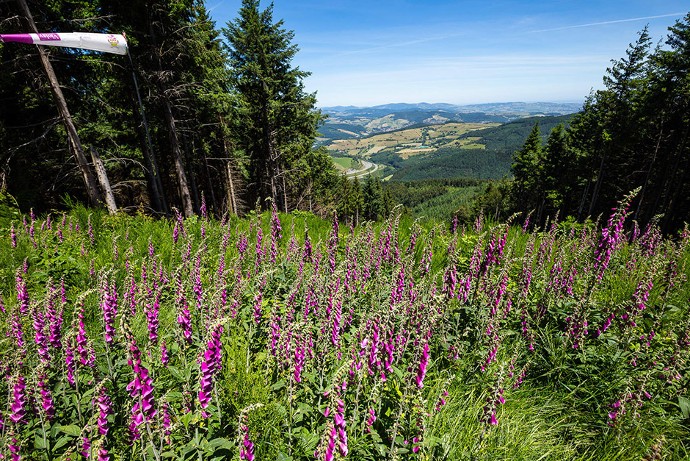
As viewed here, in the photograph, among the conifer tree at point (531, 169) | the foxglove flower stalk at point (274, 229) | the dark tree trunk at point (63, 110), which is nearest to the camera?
the foxglove flower stalk at point (274, 229)

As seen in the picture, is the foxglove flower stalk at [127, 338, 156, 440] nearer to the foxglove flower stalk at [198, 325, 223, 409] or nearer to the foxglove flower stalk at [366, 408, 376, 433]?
the foxglove flower stalk at [198, 325, 223, 409]

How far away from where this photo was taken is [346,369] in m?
1.86

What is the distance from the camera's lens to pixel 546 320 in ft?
15.3

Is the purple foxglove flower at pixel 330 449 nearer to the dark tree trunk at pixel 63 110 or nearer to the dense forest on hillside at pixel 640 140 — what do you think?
the dark tree trunk at pixel 63 110

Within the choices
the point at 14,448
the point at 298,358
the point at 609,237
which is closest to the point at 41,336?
the point at 14,448

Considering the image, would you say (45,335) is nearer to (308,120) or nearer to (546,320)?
(546,320)

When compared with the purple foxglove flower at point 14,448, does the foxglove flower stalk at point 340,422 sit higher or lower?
higher

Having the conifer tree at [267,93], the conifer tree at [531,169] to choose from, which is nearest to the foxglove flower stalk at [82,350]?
the conifer tree at [267,93]

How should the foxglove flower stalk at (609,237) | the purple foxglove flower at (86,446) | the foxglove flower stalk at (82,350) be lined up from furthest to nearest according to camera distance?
the foxglove flower stalk at (609,237), the foxglove flower stalk at (82,350), the purple foxglove flower at (86,446)

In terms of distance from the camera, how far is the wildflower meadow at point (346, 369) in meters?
2.19

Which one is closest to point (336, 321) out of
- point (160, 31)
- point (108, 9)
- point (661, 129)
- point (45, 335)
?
point (45, 335)

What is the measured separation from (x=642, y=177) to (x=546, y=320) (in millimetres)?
34631

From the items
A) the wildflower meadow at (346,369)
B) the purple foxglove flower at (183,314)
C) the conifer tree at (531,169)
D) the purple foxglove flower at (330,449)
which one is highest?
the purple foxglove flower at (183,314)

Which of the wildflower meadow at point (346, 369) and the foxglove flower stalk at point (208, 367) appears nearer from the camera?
the foxglove flower stalk at point (208, 367)
